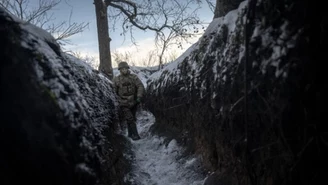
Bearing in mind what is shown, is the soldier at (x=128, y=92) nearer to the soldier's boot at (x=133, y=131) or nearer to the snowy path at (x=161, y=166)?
the soldier's boot at (x=133, y=131)

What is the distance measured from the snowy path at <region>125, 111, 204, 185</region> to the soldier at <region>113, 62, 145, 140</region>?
102 cm

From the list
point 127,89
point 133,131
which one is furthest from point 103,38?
point 133,131

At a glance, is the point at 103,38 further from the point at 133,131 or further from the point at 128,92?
the point at 133,131

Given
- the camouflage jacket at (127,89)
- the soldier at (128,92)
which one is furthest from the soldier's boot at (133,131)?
the camouflage jacket at (127,89)

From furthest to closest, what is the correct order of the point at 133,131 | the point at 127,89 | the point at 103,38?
the point at 103,38
the point at 127,89
the point at 133,131

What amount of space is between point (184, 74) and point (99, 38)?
25.2 feet

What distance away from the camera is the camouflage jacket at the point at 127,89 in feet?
24.0

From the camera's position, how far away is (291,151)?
2.08 metres

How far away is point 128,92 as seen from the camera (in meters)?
7.36

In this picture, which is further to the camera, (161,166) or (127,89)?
(127,89)

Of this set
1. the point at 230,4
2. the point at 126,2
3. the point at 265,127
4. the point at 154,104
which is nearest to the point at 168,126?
the point at 154,104

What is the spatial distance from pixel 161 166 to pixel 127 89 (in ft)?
9.88

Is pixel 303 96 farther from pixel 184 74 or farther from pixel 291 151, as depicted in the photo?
pixel 184 74

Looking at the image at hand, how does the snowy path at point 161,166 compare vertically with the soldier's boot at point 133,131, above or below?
below
